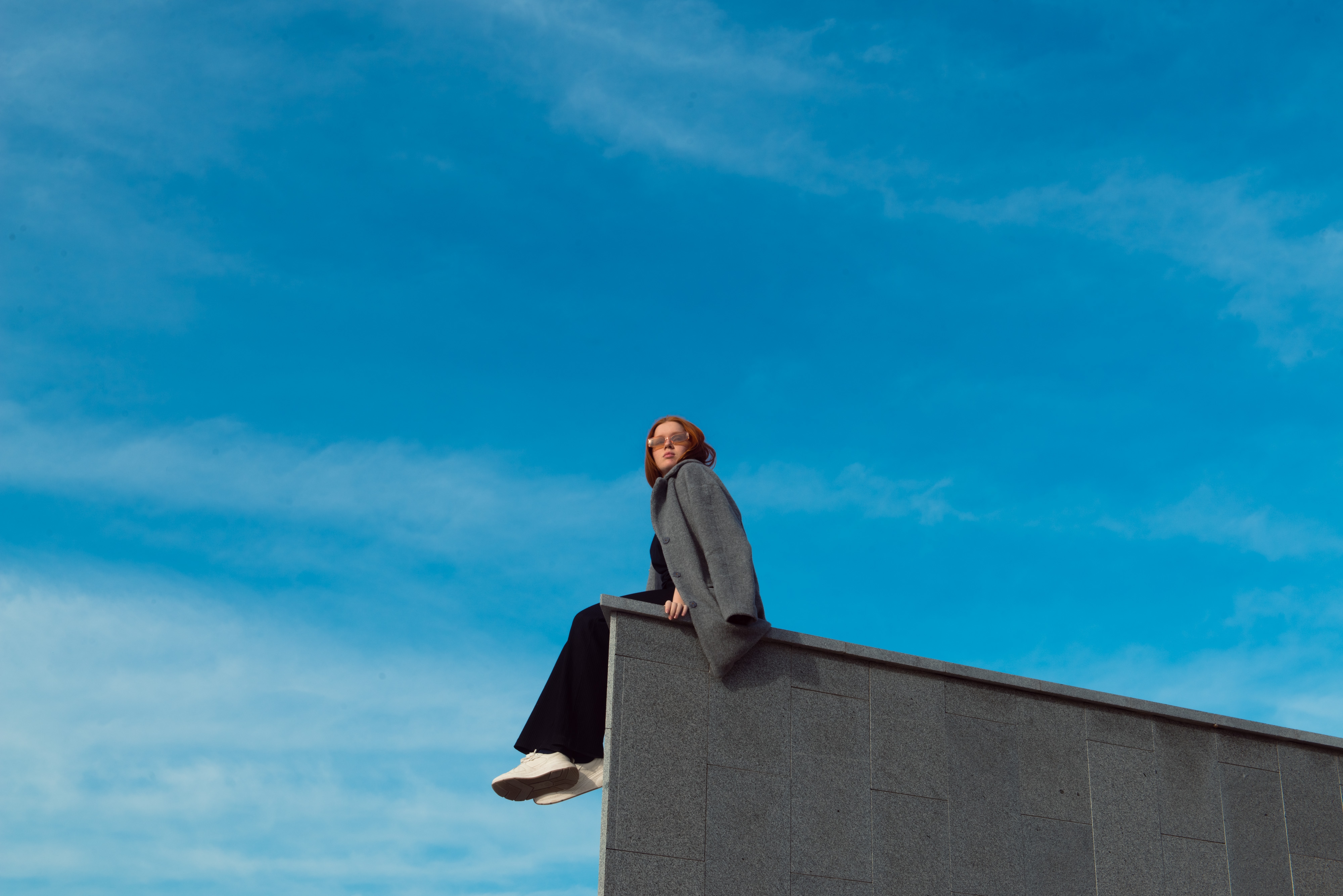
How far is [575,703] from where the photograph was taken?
885 centimetres

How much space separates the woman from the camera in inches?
344

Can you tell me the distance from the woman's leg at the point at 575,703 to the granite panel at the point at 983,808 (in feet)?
8.39

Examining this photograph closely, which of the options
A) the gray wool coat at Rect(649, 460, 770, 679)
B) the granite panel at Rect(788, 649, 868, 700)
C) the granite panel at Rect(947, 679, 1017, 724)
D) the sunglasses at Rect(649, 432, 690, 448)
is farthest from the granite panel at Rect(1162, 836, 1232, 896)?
the sunglasses at Rect(649, 432, 690, 448)

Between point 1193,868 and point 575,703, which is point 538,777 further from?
point 1193,868

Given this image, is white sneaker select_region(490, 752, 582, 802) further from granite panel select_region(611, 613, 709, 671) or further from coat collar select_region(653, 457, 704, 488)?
coat collar select_region(653, 457, 704, 488)

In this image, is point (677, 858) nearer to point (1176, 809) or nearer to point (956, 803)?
point (956, 803)

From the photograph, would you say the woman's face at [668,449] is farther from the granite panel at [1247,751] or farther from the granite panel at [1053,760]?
the granite panel at [1247,751]

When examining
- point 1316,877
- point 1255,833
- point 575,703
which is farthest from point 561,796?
point 1316,877

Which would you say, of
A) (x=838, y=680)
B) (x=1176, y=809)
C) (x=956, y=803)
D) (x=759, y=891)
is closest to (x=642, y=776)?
(x=759, y=891)

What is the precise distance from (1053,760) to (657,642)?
331cm

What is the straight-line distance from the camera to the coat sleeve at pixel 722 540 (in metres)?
8.81

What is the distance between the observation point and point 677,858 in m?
8.24

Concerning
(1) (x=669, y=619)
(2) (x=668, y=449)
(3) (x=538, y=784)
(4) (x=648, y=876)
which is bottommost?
(4) (x=648, y=876)

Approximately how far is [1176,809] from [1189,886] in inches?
22.2
